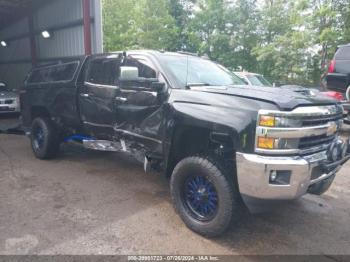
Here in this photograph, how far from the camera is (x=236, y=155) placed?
9.88ft

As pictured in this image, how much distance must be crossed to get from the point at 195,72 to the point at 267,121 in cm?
161

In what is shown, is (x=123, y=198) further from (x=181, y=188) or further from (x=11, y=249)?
(x=11, y=249)

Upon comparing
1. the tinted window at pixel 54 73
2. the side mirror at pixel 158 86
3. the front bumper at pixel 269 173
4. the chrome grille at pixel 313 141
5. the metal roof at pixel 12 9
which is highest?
the metal roof at pixel 12 9

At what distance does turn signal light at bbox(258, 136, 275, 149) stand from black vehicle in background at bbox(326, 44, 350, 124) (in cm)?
623

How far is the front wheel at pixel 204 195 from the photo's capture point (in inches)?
125

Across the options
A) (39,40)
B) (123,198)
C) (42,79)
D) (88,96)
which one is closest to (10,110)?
(39,40)

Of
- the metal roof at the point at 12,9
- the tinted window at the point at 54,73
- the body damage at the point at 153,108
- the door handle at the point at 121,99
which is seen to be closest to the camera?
the body damage at the point at 153,108

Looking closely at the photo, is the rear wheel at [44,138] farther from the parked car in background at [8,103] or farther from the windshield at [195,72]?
the parked car in background at [8,103]

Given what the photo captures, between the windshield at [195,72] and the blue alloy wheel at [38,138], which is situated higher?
the windshield at [195,72]

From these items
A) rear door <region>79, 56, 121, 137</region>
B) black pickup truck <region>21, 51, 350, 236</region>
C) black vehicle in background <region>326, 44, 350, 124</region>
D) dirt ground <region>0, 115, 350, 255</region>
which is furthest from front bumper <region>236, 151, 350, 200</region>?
black vehicle in background <region>326, 44, 350, 124</region>

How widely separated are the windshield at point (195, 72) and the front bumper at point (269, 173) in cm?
136

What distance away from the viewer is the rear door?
4.67 metres

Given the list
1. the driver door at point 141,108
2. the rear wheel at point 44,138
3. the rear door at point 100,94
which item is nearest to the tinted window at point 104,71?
the rear door at point 100,94

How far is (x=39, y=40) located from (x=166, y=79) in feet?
41.2
